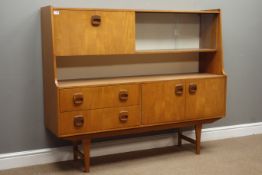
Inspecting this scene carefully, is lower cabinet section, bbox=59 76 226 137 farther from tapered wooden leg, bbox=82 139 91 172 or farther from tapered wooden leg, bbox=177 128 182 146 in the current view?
tapered wooden leg, bbox=177 128 182 146

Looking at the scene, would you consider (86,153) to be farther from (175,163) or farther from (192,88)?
(192,88)

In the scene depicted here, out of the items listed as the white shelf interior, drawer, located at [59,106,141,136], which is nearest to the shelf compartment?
the white shelf interior

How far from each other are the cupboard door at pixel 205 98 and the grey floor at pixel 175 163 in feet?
1.31

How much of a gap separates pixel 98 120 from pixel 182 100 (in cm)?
79

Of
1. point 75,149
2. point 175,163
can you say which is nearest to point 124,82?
point 75,149

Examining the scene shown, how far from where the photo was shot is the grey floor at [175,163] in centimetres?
310

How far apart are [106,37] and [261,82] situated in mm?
2083

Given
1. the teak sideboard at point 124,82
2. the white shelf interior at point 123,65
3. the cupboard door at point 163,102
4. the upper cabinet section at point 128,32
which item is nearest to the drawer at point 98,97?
the teak sideboard at point 124,82

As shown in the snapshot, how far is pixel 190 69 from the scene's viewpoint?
374 cm

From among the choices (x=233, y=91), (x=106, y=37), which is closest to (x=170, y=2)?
(x=106, y=37)

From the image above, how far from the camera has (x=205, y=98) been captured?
3393 mm

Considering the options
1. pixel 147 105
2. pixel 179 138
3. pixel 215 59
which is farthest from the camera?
pixel 179 138

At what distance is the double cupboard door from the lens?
10.3 ft

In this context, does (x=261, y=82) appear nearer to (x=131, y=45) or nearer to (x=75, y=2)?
(x=131, y=45)
